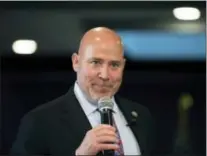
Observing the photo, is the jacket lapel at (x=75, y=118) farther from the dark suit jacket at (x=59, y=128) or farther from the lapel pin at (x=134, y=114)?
the lapel pin at (x=134, y=114)

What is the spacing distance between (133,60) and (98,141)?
37cm

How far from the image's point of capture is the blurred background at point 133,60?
1.95 meters

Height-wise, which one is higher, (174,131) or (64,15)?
(64,15)

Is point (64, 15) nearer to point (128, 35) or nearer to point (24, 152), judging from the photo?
point (128, 35)

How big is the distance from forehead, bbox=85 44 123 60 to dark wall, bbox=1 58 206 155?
0.27ft

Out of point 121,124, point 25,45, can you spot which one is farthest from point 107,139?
point 25,45

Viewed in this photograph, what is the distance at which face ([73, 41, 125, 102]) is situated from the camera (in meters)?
1.89

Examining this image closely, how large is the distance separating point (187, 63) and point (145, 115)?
0.81 ft

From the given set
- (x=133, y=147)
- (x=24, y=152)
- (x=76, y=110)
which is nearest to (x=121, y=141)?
(x=133, y=147)

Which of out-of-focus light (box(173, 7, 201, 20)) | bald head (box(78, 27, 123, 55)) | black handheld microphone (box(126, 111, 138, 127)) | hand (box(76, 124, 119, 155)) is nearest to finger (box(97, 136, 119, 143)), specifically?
hand (box(76, 124, 119, 155))

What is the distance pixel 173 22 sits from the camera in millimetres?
Result: 1982

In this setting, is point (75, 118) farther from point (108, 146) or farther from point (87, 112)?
point (108, 146)

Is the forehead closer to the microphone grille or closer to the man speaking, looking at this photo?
the man speaking

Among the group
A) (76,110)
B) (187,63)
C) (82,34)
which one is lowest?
(76,110)
